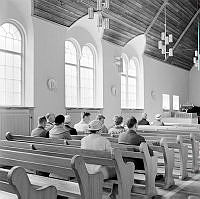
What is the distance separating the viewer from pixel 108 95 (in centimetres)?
1198

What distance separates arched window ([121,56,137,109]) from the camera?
44.5 feet

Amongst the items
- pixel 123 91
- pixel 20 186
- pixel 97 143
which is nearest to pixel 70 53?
pixel 123 91

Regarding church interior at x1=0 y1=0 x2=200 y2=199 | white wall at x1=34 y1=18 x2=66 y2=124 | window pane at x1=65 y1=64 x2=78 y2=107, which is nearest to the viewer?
church interior at x1=0 y1=0 x2=200 y2=199

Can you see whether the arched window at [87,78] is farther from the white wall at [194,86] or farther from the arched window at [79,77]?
the white wall at [194,86]

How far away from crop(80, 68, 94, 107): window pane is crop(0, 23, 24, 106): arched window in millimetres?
2843

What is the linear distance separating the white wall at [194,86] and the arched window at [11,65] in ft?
43.2

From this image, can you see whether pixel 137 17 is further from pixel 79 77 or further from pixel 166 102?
pixel 166 102

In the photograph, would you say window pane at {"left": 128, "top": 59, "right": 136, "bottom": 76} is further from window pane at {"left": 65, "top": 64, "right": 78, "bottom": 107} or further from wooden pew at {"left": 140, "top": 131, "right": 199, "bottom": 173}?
wooden pew at {"left": 140, "top": 131, "right": 199, "bottom": 173}

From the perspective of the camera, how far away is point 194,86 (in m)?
19.5

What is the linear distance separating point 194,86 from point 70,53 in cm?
1105

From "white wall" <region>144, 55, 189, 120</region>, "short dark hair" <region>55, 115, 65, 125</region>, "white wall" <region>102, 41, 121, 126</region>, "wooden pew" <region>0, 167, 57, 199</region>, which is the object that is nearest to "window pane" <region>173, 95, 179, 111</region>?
"white wall" <region>144, 55, 189, 120</region>

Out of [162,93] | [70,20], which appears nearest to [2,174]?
[70,20]

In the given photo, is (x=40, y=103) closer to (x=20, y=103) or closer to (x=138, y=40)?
(x=20, y=103)

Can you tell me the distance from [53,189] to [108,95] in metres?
9.30
